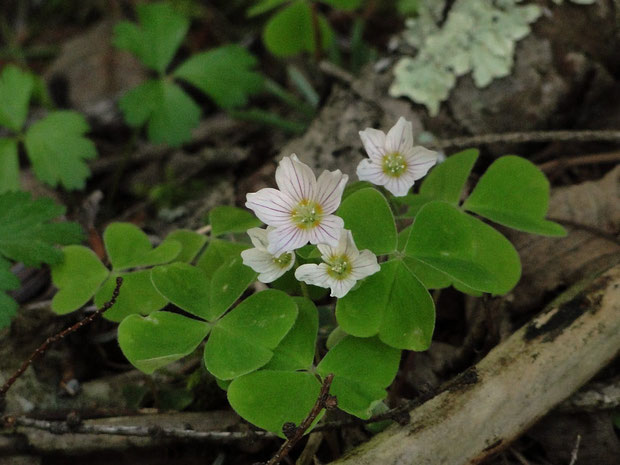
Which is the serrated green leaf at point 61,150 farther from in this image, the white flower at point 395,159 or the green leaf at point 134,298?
the white flower at point 395,159

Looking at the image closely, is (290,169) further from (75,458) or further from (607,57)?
(607,57)

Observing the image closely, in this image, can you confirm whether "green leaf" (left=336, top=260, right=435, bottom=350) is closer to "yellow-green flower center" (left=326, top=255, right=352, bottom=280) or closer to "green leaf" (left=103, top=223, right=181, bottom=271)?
"yellow-green flower center" (left=326, top=255, right=352, bottom=280)

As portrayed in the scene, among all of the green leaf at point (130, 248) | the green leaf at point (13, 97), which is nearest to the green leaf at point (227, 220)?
the green leaf at point (130, 248)

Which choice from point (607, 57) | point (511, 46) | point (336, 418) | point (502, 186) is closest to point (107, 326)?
point (336, 418)

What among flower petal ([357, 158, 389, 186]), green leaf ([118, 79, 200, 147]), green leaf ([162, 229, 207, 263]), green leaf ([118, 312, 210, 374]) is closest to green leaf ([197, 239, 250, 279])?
green leaf ([162, 229, 207, 263])

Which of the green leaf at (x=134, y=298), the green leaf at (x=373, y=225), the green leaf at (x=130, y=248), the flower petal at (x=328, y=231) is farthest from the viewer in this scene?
the green leaf at (x=130, y=248)

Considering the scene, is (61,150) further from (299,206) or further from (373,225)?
(373,225)

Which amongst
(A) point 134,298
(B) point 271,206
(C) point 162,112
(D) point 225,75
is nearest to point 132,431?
(A) point 134,298
